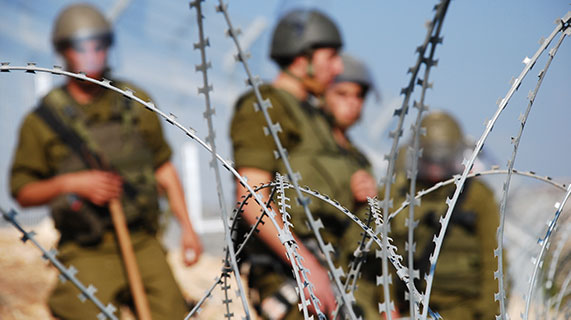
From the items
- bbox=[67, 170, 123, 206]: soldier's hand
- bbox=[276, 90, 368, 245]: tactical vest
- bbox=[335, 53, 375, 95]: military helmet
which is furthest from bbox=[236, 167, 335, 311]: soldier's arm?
bbox=[335, 53, 375, 95]: military helmet

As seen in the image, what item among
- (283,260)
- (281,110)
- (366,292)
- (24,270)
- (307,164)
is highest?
(281,110)

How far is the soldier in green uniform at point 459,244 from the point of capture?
2982mm

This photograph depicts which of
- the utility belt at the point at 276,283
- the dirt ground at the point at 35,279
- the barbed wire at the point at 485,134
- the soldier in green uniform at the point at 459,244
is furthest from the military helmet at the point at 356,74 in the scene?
the barbed wire at the point at 485,134

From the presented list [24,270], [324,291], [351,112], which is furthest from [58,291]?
[24,270]

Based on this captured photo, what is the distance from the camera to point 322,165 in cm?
217

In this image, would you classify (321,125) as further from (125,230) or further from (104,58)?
(104,58)

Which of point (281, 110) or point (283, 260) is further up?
point (281, 110)

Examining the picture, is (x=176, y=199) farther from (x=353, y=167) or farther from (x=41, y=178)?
(x=353, y=167)

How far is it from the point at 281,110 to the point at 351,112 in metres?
1.03

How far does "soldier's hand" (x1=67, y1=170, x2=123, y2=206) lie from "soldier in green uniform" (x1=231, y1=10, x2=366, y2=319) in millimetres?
533

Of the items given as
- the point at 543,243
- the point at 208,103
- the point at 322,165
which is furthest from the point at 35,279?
the point at 543,243

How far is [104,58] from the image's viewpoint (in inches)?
108

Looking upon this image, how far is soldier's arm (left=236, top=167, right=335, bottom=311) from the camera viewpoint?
5.25 feet

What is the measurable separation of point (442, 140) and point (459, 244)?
646 millimetres
